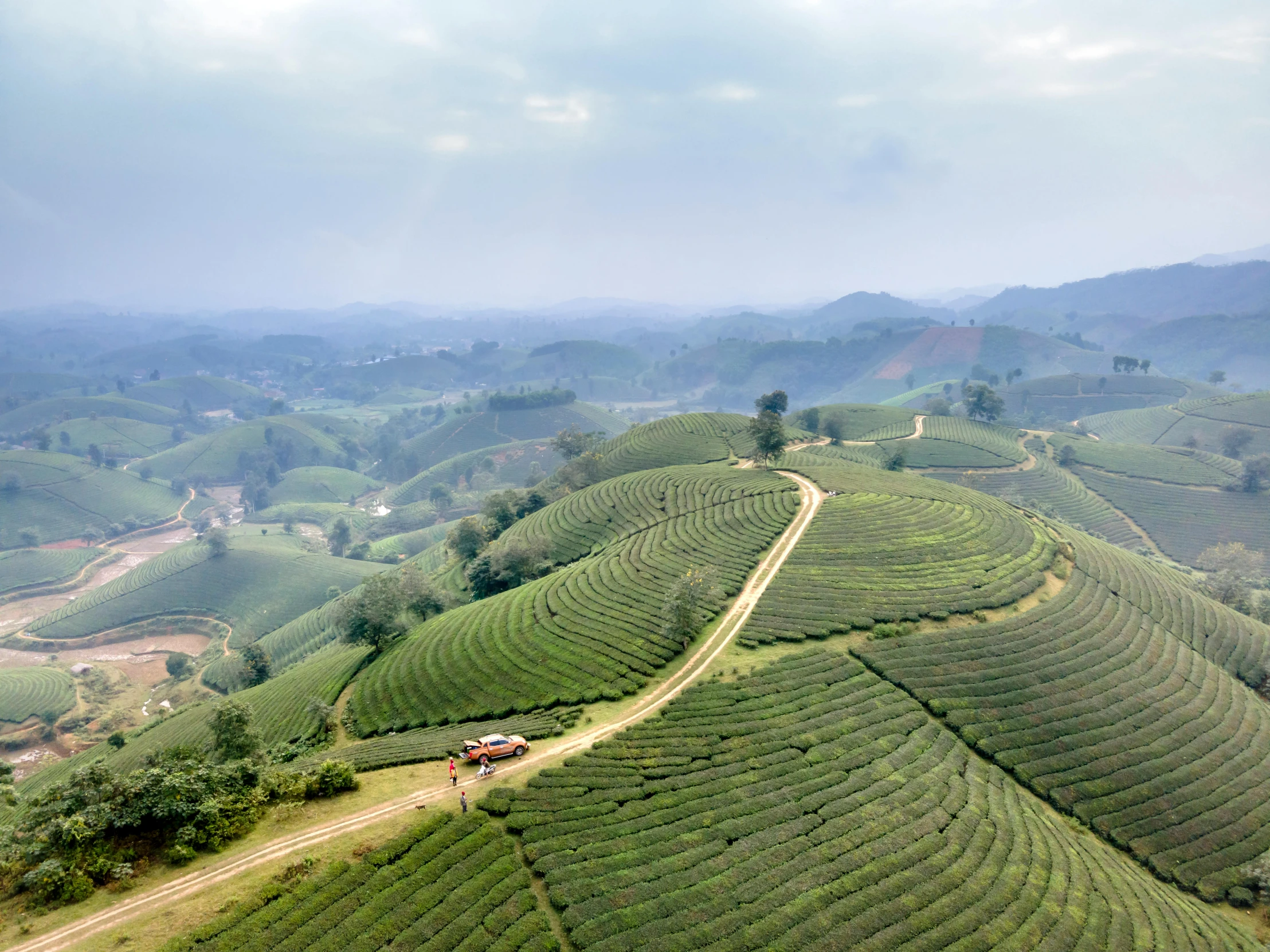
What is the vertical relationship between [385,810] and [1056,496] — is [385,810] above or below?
above

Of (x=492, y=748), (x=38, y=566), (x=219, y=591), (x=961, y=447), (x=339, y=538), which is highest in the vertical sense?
(x=961, y=447)

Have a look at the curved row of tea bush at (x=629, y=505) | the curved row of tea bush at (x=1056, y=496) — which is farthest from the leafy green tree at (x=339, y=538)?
the curved row of tea bush at (x=1056, y=496)

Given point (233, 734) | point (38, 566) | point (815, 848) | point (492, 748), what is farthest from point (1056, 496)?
point (38, 566)

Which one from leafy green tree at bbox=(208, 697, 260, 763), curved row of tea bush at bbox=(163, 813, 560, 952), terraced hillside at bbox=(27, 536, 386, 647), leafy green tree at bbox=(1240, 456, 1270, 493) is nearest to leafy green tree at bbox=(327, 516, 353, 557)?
terraced hillside at bbox=(27, 536, 386, 647)

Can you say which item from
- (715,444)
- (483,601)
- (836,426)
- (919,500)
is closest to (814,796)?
(483,601)

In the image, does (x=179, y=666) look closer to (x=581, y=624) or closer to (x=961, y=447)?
(x=581, y=624)

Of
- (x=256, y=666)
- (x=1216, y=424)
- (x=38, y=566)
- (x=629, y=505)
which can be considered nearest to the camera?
(x=256, y=666)

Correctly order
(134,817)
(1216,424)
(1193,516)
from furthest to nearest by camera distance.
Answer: (1216,424), (1193,516), (134,817)

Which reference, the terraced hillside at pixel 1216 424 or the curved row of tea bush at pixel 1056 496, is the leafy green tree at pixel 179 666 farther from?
the terraced hillside at pixel 1216 424
